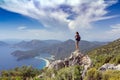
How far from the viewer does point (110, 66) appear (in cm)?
2508

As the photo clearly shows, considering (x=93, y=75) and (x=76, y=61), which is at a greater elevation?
(x=76, y=61)

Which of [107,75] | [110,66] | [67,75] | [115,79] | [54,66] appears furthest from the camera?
[54,66]

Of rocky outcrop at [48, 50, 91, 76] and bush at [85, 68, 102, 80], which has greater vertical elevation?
rocky outcrop at [48, 50, 91, 76]

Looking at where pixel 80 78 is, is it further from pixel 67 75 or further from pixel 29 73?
pixel 29 73

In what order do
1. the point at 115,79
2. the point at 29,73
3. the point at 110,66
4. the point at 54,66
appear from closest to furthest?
the point at 115,79, the point at 110,66, the point at 54,66, the point at 29,73

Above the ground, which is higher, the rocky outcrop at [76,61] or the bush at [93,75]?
the rocky outcrop at [76,61]

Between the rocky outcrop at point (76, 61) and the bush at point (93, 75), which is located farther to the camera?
the rocky outcrop at point (76, 61)

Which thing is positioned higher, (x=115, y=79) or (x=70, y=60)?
(x=70, y=60)

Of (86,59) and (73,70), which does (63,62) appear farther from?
(73,70)

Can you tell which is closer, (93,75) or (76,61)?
(93,75)

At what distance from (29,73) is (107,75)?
38.8 m

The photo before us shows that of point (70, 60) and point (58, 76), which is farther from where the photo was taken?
point (70, 60)

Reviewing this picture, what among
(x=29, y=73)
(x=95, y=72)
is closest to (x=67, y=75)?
(x=95, y=72)

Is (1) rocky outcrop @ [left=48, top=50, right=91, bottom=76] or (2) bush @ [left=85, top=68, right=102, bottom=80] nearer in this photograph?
(2) bush @ [left=85, top=68, right=102, bottom=80]
